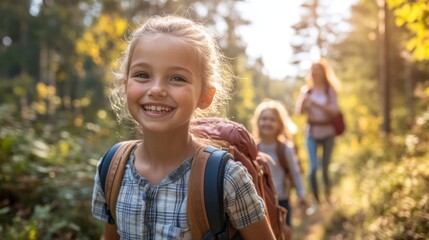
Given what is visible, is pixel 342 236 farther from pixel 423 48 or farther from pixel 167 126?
pixel 167 126

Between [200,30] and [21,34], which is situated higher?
[21,34]

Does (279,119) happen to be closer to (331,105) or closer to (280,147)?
(280,147)

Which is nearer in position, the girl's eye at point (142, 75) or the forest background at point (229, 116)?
the girl's eye at point (142, 75)

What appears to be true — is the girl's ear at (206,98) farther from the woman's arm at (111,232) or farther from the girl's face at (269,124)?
the girl's face at (269,124)

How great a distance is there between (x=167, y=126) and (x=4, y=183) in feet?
13.2

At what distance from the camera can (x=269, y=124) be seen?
5770 millimetres

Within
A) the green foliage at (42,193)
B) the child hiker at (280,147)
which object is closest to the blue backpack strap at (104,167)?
the green foliage at (42,193)

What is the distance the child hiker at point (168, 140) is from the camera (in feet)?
7.07

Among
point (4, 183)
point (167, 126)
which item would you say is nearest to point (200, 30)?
point (167, 126)

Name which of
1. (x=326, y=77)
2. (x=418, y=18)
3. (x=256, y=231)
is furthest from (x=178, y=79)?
(x=326, y=77)

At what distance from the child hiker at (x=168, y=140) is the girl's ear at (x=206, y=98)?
0.01 m

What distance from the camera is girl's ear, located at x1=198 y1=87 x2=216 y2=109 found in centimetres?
243

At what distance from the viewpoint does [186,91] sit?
221 cm

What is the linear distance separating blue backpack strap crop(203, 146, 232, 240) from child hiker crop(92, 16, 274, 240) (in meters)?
0.03
